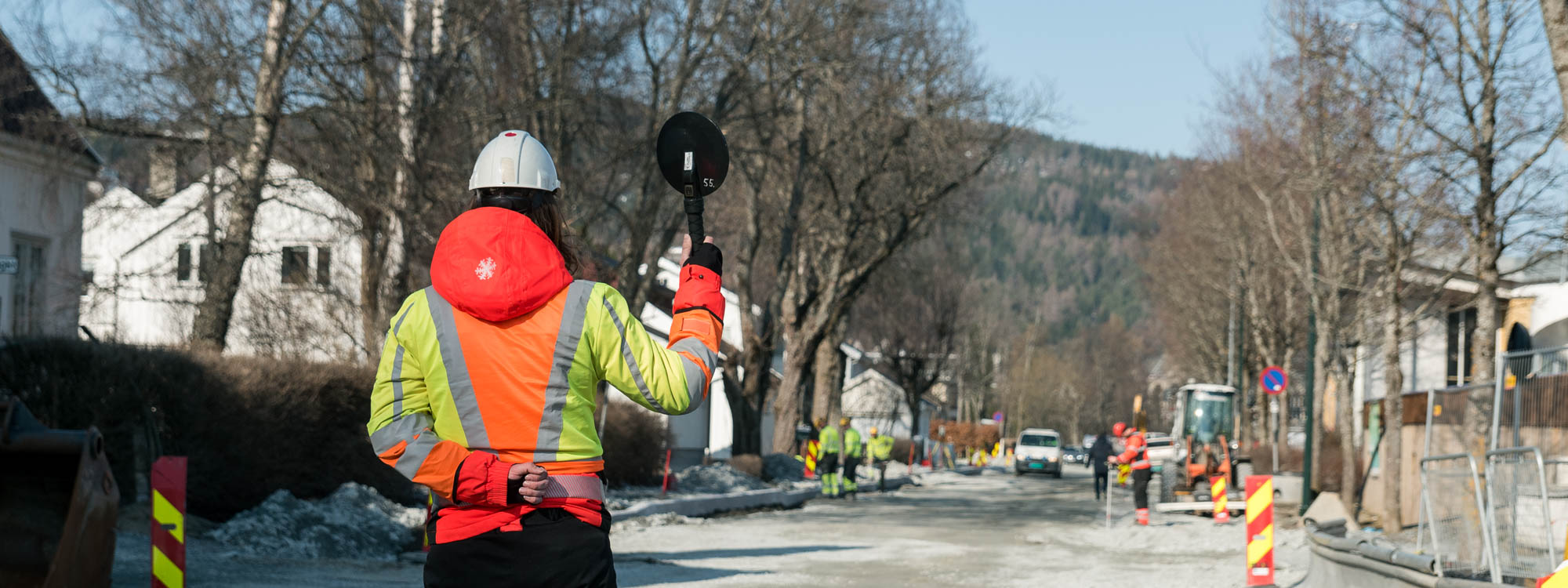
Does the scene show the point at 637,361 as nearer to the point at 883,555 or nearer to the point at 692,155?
the point at 692,155

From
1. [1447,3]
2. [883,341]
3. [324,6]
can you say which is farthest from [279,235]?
[883,341]

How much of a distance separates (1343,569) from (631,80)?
13771 mm

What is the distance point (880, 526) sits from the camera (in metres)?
20.7

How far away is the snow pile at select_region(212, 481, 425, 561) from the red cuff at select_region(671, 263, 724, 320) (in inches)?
395

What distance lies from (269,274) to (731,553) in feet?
37.2

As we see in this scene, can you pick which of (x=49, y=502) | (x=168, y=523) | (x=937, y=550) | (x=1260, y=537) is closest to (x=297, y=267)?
(x=937, y=550)

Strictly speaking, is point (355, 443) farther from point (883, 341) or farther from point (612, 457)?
point (883, 341)

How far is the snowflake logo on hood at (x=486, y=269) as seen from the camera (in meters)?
3.54

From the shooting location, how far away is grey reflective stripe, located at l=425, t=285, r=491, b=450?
3588 millimetres

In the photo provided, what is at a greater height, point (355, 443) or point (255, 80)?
point (255, 80)

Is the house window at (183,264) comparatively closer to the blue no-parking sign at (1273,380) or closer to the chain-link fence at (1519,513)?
the chain-link fence at (1519,513)

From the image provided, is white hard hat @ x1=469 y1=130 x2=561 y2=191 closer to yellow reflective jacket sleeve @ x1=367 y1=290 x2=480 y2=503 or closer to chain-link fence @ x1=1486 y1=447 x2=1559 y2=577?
yellow reflective jacket sleeve @ x1=367 y1=290 x2=480 y2=503

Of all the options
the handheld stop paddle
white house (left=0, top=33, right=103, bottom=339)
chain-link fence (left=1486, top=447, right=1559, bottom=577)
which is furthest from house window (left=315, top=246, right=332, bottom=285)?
the handheld stop paddle

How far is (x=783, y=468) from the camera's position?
111 ft
